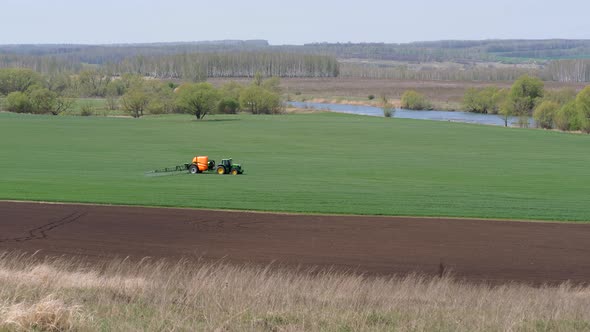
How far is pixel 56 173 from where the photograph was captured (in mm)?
43844

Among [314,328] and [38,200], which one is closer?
[314,328]

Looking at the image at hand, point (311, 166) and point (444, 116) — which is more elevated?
point (311, 166)

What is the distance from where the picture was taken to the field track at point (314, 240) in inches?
864

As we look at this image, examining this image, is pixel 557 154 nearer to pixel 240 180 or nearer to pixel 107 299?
pixel 240 180

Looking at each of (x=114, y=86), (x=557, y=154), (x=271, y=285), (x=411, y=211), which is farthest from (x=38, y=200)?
(x=114, y=86)

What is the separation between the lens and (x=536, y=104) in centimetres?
12281

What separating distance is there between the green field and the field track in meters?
2.34

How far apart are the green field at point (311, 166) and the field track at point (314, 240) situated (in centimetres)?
234

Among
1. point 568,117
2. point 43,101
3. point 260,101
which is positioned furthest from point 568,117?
point 43,101

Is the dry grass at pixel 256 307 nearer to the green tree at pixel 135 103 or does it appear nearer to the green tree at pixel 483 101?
the green tree at pixel 135 103

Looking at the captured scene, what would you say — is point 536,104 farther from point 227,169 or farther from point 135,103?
point 227,169

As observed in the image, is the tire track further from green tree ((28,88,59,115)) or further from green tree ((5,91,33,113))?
green tree ((28,88,59,115))

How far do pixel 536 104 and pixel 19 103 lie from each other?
75923mm

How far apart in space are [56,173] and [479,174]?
23991 millimetres
